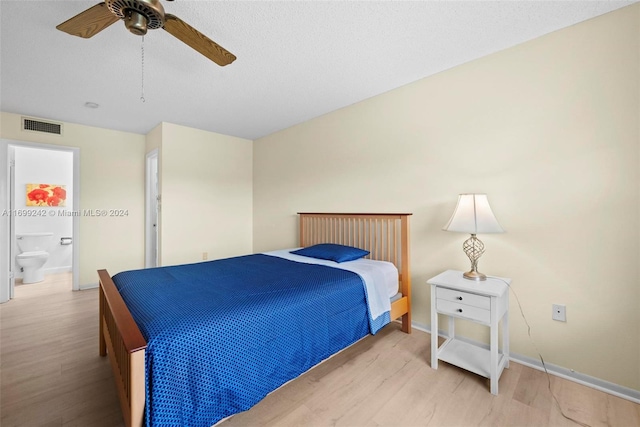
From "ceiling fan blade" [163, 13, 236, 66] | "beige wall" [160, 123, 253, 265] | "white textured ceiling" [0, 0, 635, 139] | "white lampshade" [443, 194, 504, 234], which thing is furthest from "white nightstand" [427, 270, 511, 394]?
"beige wall" [160, 123, 253, 265]

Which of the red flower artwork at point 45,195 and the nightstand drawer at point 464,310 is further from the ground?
the red flower artwork at point 45,195

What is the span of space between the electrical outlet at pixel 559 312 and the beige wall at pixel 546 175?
1.4 inches

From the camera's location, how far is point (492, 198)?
2.20 m

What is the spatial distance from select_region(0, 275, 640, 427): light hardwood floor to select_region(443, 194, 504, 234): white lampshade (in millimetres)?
1026

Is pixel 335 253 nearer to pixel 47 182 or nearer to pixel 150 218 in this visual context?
pixel 150 218

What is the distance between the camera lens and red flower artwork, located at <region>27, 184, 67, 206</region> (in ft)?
15.8

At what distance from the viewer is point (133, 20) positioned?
1.33 metres

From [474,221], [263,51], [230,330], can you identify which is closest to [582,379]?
[474,221]

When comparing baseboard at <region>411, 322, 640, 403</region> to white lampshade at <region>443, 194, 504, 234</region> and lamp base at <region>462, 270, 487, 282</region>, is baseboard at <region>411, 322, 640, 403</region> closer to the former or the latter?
lamp base at <region>462, 270, 487, 282</region>

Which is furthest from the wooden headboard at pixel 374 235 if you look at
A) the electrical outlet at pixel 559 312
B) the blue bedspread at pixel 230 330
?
the electrical outlet at pixel 559 312

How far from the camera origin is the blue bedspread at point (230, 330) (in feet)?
3.73

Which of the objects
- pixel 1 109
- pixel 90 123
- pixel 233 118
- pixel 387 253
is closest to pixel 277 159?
pixel 233 118

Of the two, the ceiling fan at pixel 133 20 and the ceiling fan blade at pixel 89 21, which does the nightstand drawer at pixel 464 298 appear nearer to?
the ceiling fan at pixel 133 20

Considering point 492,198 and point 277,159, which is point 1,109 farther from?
point 492,198
